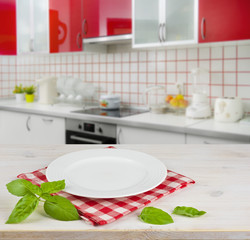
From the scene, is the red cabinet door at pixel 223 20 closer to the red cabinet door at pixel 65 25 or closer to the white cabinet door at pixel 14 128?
the red cabinet door at pixel 65 25

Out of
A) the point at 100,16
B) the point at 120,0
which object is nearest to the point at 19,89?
the point at 100,16

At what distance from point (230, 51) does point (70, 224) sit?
86.6 inches

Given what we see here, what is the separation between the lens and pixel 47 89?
10.9 feet

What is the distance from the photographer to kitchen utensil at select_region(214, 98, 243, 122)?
2195 millimetres

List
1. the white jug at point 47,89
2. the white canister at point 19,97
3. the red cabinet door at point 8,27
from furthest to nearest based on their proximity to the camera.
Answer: the white canister at point 19,97, the red cabinet door at point 8,27, the white jug at point 47,89

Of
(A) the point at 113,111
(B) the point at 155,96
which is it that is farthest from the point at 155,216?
(B) the point at 155,96

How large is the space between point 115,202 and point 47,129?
7.72 ft

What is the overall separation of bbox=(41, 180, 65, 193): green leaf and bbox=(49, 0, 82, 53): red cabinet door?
2.43m

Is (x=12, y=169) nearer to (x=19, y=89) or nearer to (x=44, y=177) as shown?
(x=44, y=177)

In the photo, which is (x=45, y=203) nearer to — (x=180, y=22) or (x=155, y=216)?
(x=155, y=216)

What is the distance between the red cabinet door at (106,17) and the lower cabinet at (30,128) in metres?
0.83

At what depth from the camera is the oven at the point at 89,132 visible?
247 centimetres

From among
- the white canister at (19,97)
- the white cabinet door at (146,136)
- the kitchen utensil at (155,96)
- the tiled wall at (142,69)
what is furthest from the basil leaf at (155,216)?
the white canister at (19,97)

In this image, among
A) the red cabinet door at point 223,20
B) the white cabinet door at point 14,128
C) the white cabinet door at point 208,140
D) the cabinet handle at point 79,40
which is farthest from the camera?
the white cabinet door at point 14,128
